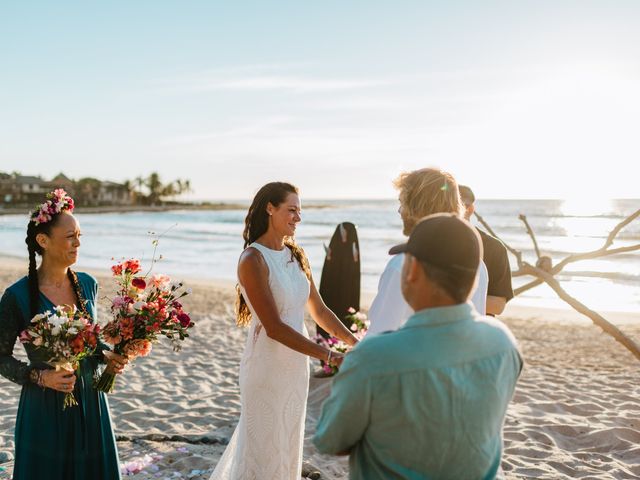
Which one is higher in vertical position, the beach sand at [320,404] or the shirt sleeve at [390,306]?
the shirt sleeve at [390,306]

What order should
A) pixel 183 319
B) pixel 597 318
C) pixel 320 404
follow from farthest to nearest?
pixel 320 404 → pixel 597 318 → pixel 183 319

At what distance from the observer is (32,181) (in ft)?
348

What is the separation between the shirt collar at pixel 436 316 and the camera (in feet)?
5.65

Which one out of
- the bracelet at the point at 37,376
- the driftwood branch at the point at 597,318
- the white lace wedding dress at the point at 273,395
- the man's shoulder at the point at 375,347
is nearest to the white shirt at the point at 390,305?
the man's shoulder at the point at 375,347

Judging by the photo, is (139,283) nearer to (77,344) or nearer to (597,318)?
(77,344)

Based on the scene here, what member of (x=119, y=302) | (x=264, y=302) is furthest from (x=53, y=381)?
(x=264, y=302)

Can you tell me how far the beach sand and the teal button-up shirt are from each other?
3.40 m

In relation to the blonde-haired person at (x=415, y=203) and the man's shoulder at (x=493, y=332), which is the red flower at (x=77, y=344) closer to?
the blonde-haired person at (x=415, y=203)

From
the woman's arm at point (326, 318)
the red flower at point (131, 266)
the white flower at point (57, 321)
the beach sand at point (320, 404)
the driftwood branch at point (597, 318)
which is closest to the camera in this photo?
the white flower at point (57, 321)

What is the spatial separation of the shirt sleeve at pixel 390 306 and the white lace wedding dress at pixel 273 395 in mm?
1284

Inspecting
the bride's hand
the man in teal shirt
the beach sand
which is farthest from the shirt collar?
the beach sand

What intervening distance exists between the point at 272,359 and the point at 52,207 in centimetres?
151

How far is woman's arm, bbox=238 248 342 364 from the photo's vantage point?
344cm

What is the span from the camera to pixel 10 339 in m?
3.22
